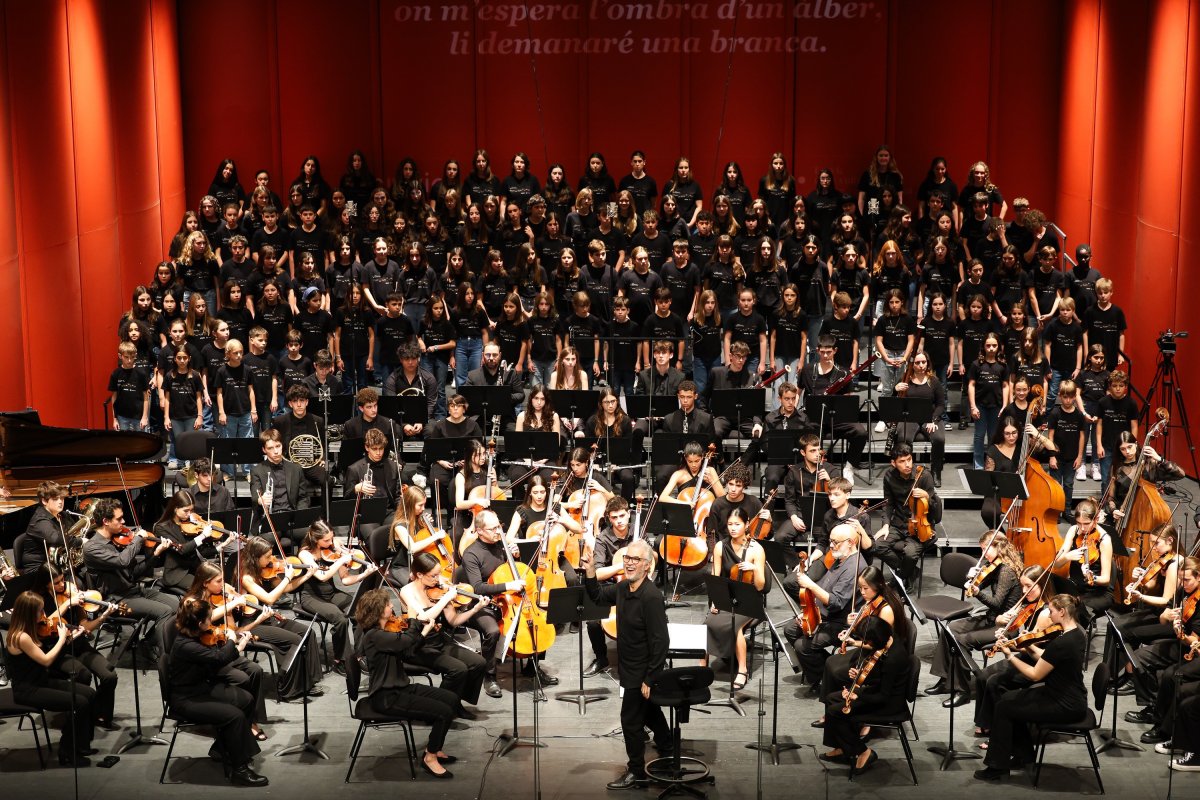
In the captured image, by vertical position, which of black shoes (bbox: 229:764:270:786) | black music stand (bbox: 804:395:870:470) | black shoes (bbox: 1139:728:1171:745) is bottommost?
black shoes (bbox: 229:764:270:786)

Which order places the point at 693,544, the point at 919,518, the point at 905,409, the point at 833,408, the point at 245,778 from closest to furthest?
the point at 245,778 → the point at 693,544 → the point at 919,518 → the point at 905,409 → the point at 833,408

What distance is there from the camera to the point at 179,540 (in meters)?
10.3

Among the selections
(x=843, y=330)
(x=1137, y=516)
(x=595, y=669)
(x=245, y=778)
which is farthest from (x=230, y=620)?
(x=843, y=330)

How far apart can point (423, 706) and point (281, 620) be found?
1.74m

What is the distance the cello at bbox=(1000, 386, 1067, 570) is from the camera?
35.1ft

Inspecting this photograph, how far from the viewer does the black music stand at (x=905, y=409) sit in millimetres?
11891

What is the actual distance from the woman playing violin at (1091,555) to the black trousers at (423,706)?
430 centimetres

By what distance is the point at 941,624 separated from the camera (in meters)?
9.04

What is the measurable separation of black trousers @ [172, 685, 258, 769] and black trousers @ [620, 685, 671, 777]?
2209mm

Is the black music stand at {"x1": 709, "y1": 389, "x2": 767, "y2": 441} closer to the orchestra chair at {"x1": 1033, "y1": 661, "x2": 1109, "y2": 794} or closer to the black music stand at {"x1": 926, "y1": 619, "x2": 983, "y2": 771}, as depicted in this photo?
the black music stand at {"x1": 926, "y1": 619, "x2": 983, "y2": 771}

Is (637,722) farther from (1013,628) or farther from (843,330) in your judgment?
(843,330)

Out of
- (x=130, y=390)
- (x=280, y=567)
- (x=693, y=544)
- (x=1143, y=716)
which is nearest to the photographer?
(x=1143, y=716)

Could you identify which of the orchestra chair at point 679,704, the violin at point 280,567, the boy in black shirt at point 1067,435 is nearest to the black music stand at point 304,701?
the violin at point 280,567

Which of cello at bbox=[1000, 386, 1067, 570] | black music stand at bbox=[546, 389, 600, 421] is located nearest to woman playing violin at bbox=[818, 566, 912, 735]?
cello at bbox=[1000, 386, 1067, 570]
